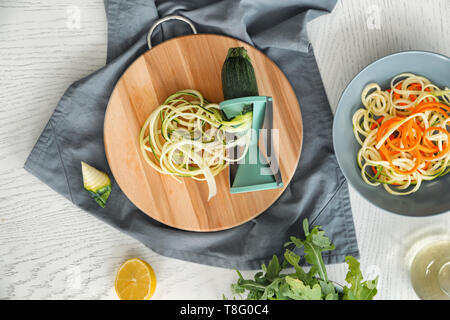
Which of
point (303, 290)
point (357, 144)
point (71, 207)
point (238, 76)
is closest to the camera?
point (303, 290)

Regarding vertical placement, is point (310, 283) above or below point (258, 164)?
below

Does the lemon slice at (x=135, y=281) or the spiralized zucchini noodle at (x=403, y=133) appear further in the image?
the lemon slice at (x=135, y=281)

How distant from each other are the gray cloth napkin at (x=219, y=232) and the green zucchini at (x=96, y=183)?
0.04m

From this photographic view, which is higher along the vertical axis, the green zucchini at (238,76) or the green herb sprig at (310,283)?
the green zucchini at (238,76)

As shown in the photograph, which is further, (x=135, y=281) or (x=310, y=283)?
(x=135, y=281)

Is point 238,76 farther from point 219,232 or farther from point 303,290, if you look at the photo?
point 303,290

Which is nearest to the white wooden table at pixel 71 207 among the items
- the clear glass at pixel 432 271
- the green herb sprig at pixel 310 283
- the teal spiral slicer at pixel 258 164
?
the clear glass at pixel 432 271

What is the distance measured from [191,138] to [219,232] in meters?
0.37

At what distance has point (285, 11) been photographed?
1360 millimetres

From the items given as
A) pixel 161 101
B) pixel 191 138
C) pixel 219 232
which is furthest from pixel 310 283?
pixel 161 101

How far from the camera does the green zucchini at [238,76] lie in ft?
3.88

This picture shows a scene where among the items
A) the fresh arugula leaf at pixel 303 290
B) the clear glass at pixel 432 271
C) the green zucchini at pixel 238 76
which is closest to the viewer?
the fresh arugula leaf at pixel 303 290

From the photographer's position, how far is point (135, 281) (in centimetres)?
135

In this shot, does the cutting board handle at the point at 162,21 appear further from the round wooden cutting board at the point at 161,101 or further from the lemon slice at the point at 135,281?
the lemon slice at the point at 135,281
